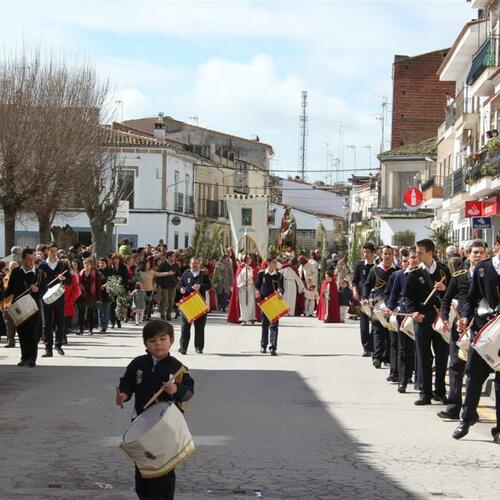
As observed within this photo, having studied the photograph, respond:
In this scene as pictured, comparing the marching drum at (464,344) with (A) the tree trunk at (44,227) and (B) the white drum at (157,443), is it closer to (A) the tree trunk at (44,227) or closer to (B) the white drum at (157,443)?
(B) the white drum at (157,443)

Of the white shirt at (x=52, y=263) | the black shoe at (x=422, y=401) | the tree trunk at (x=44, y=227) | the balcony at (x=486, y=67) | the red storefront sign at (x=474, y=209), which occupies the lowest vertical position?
the black shoe at (x=422, y=401)

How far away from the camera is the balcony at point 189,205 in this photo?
77875mm

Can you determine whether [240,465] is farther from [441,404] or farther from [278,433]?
[441,404]

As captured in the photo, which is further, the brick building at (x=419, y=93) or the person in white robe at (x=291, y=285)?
the brick building at (x=419, y=93)

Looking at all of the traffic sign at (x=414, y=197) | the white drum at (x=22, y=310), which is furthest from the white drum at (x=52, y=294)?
the traffic sign at (x=414, y=197)

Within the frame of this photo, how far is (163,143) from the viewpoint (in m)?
72.0

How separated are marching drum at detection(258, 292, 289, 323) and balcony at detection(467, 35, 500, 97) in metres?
18.8

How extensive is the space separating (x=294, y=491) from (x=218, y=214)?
79.7 meters

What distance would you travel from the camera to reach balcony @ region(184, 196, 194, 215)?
255 ft

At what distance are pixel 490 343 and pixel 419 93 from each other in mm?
61059

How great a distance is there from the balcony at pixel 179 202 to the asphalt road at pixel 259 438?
5595cm

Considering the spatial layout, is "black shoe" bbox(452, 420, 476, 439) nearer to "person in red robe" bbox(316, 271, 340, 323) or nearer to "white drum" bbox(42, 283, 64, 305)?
"white drum" bbox(42, 283, 64, 305)

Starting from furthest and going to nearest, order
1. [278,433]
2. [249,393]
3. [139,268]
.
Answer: [139,268], [249,393], [278,433]

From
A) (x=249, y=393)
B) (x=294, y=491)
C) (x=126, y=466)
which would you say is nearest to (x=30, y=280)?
(x=249, y=393)
